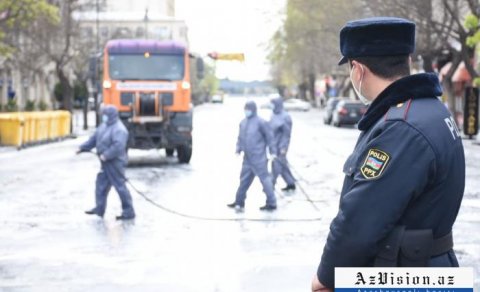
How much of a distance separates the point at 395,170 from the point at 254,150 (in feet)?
35.3

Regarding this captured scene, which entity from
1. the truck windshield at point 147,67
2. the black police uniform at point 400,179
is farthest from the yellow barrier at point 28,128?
the black police uniform at point 400,179

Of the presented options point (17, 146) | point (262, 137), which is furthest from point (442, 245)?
point (17, 146)

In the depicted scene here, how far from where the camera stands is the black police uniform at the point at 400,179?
2787 mm

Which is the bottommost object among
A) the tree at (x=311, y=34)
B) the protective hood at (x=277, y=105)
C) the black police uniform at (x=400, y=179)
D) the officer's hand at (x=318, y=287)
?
the officer's hand at (x=318, y=287)

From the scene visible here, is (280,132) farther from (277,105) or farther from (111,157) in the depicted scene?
(111,157)

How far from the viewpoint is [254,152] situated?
1354 centimetres

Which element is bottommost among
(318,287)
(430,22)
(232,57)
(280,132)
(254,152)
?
(254,152)

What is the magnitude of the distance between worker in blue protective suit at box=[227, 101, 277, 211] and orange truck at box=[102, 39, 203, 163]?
882 centimetres

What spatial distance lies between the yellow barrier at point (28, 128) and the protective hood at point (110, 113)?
711 inches

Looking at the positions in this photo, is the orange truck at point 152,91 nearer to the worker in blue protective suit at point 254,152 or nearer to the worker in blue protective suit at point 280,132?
the worker in blue protective suit at point 280,132

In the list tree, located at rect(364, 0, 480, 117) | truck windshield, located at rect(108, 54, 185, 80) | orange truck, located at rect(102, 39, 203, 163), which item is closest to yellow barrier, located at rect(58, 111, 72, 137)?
truck windshield, located at rect(108, 54, 185, 80)

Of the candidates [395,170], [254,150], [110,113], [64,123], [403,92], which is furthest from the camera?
[64,123]

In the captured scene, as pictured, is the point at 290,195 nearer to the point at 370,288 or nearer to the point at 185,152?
the point at 185,152

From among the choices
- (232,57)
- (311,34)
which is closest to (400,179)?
(311,34)
